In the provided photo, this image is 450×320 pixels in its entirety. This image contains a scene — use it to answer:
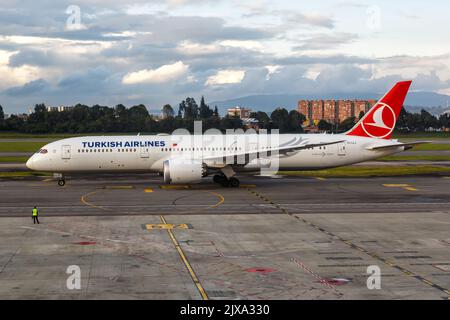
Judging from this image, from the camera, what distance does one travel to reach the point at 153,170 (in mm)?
45812

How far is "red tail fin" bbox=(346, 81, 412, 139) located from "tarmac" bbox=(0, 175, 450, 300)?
6560mm

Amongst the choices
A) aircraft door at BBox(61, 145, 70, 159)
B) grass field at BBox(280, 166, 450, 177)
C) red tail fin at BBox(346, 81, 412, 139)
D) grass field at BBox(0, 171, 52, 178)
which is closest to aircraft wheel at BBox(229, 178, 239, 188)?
red tail fin at BBox(346, 81, 412, 139)

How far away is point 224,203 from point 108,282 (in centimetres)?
1838

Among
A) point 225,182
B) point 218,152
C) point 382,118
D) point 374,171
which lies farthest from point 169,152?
point 374,171

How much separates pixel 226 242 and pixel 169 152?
21551 mm

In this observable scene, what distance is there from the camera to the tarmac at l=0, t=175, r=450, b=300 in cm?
1797

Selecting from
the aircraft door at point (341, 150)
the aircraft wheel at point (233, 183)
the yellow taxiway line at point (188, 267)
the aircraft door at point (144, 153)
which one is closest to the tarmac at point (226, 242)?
the yellow taxiway line at point (188, 267)

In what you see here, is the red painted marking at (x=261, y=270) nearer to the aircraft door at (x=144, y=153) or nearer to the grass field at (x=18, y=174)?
the aircraft door at (x=144, y=153)

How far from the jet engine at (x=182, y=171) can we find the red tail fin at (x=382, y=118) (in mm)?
14528

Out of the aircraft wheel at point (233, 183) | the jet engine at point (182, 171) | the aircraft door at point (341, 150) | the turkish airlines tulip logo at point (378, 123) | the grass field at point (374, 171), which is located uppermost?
the turkish airlines tulip logo at point (378, 123)

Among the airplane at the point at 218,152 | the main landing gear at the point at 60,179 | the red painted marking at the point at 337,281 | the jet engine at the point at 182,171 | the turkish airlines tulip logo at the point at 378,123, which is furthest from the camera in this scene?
the turkish airlines tulip logo at the point at 378,123

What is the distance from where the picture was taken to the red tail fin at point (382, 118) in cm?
4825

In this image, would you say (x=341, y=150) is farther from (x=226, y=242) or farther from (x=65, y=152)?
(x=226, y=242)

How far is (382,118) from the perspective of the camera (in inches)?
1912
